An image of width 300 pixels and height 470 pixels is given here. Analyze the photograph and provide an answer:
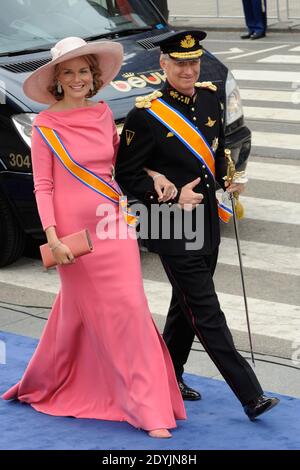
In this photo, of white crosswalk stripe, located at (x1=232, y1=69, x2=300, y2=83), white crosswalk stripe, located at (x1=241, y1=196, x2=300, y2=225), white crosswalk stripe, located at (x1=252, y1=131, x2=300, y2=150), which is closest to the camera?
white crosswalk stripe, located at (x1=241, y1=196, x2=300, y2=225)

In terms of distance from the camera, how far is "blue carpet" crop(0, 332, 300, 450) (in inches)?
199

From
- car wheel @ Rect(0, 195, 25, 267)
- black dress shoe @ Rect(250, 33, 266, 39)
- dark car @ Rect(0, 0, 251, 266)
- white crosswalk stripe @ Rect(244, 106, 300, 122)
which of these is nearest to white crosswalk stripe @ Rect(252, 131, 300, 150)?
white crosswalk stripe @ Rect(244, 106, 300, 122)

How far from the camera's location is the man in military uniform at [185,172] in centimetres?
515

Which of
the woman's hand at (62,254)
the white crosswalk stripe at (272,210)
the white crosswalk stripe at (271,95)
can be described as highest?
the woman's hand at (62,254)

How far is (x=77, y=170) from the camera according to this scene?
516cm

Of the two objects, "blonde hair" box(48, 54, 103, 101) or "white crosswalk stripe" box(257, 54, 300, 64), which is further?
"white crosswalk stripe" box(257, 54, 300, 64)

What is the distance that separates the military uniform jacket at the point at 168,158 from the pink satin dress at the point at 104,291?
10cm

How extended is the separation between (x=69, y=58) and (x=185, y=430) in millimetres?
1724

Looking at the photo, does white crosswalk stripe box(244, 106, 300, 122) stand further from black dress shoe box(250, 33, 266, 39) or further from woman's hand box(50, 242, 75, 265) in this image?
woman's hand box(50, 242, 75, 265)

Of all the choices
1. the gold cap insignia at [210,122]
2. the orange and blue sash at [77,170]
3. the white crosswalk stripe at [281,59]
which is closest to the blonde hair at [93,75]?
the orange and blue sash at [77,170]

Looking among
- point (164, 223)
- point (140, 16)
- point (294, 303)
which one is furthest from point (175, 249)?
point (140, 16)

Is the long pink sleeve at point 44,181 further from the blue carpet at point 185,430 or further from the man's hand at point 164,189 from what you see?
the blue carpet at point 185,430

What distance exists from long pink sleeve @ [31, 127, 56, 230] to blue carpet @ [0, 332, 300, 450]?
0.93 meters

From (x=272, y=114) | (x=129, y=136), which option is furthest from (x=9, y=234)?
(x=272, y=114)
